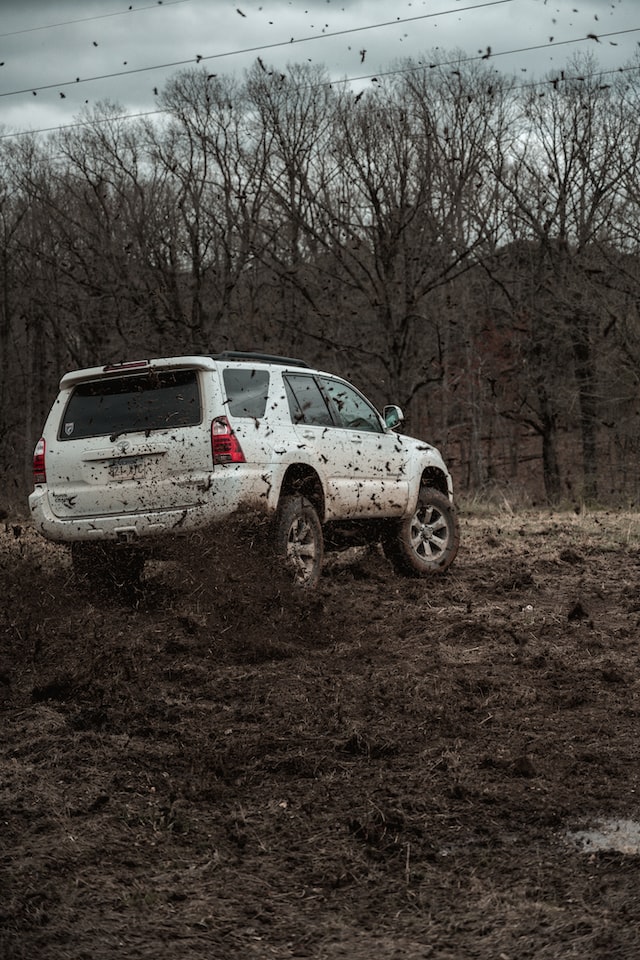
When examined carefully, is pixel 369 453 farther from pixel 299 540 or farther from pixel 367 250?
pixel 367 250

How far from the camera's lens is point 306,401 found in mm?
9578

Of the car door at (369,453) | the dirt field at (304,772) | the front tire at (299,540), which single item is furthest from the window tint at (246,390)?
the dirt field at (304,772)

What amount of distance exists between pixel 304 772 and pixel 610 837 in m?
1.40

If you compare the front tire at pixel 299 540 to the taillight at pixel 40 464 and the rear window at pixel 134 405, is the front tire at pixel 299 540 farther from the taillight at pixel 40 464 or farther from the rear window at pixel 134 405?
the taillight at pixel 40 464

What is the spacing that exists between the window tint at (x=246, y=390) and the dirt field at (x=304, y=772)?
1.14 m

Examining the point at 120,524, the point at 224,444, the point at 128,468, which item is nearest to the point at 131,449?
the point at 128,468

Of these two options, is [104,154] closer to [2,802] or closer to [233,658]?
[233,658]

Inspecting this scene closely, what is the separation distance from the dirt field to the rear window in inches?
42.6

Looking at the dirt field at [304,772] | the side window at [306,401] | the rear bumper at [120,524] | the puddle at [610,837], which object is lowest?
the puddle at [610,837]

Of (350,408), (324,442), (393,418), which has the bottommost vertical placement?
(324,442)

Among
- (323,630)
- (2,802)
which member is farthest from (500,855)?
(323,630)

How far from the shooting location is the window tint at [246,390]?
8688 mm

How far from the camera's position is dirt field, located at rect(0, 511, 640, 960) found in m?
3.38

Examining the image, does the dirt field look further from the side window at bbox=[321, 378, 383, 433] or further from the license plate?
the side window at bbox=[321, 378, 383, 433]
